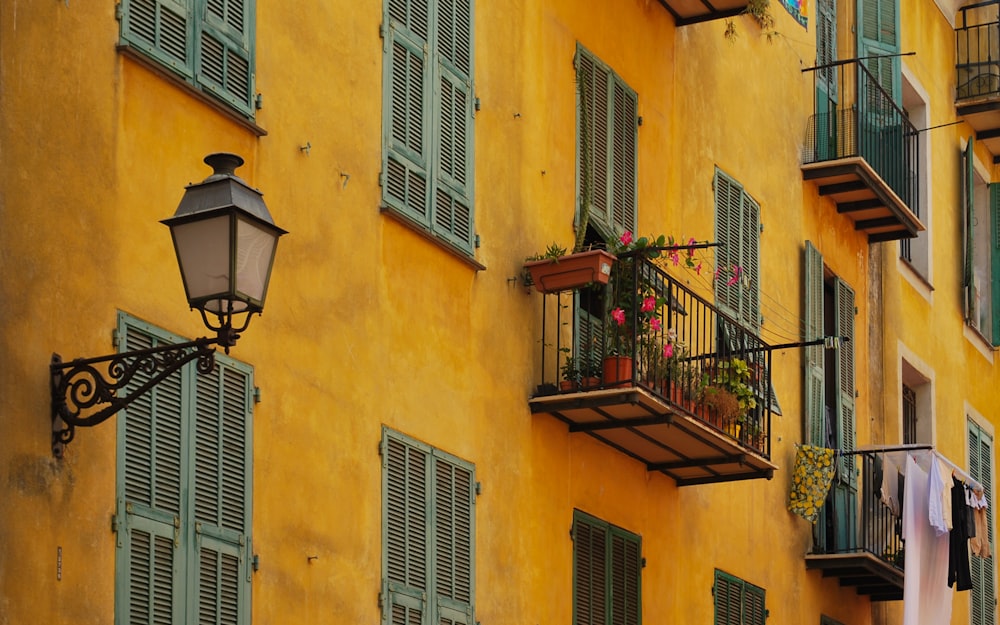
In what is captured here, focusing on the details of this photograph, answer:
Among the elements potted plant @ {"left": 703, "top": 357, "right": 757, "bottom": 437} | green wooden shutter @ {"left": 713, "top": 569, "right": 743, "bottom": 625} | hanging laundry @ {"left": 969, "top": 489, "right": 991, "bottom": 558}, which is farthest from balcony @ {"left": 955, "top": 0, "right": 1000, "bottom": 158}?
potted plant @ {"left": 703, "top": 357, "right": 757, "bottom": 437}

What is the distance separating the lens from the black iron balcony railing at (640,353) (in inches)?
597

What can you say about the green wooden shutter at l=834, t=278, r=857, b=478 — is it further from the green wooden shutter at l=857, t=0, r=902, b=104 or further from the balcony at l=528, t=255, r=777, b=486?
the balcony at l=528, t=255, r=777, b=486

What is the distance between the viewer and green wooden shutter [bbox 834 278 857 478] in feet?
70.9

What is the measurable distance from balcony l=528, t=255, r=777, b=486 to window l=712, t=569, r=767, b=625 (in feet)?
4.35

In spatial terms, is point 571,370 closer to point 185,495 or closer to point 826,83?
point 185,495

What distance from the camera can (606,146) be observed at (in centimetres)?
1684

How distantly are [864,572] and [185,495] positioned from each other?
1109 centimetres

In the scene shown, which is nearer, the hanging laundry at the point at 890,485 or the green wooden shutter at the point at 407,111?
the green wooden shutter at the point at 407,111

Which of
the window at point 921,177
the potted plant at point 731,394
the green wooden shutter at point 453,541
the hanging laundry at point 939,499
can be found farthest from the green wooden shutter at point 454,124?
the window at point 921,177

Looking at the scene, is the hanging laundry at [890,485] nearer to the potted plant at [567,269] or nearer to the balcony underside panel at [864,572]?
the balcony underside panel at [864,572]

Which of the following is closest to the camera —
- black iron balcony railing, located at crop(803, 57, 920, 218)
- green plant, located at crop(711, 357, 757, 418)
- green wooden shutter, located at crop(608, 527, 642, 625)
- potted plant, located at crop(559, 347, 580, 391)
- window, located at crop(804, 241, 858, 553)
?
potted plant, located at crop(559, 347, 580, 391)

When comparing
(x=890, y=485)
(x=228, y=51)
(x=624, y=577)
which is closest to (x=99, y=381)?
(x=228, y=51)

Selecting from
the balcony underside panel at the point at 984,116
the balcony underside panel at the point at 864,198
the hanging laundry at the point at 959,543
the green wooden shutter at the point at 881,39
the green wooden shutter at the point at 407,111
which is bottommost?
the hanging laundry at the point at 959,543

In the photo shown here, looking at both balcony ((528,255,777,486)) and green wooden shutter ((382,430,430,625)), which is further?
balcony ((528,255,777,486))
